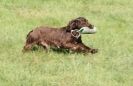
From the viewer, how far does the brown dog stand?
8.45 m

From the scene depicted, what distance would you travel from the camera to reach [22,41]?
936 centimetres

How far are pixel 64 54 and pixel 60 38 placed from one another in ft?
1.03

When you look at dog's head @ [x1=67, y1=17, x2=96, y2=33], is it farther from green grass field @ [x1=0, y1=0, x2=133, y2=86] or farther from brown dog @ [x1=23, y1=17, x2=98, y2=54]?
green grass field @ [x1=0, y1=0, x2=133, y2=86]

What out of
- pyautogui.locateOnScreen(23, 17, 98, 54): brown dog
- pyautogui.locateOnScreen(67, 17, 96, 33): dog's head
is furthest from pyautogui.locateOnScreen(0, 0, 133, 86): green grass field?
pyautogui.locateOnScreen(67, 17, 96, 33): dog's head

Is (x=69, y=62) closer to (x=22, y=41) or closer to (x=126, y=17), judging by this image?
(x=22, y=41)

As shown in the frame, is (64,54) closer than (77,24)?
Yes

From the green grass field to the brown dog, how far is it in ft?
0.52

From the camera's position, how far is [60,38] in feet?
27.8

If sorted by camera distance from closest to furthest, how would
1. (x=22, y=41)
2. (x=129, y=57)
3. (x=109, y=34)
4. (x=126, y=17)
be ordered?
(x=129, y=57) → (x=22, y=41) → (x=109, y=34) → (x=126, y=17)

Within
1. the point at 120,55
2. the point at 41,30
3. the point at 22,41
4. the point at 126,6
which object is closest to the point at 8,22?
the point at 22,41

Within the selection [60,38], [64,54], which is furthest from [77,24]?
[64,54]

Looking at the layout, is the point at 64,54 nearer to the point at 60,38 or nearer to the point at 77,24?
the point at 60,38

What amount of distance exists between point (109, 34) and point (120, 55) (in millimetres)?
2291

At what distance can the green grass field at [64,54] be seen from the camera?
6.98 meters
